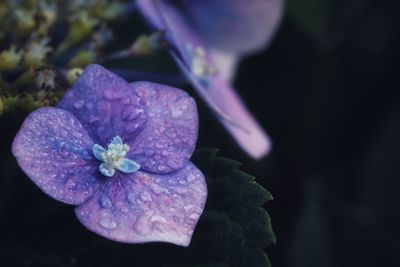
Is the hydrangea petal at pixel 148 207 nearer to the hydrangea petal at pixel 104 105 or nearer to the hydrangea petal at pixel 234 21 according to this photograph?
the hydrangea petal at pixel 104 105

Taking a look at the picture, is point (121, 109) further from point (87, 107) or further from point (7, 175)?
point (7, 175)

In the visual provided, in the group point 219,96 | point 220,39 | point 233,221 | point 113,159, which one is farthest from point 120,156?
point 220,39

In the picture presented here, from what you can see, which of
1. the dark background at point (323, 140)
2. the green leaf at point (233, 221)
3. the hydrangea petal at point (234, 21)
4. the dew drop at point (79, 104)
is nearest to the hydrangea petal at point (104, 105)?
the dew drop at point (79, 104)

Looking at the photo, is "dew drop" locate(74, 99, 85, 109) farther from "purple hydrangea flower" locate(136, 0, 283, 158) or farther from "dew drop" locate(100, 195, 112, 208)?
"purple hydrangea flower" locate(136, 0, 283, 158)

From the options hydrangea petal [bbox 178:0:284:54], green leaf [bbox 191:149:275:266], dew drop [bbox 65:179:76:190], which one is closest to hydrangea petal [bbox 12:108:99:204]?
dew drop [bbox 65:179:76:190]

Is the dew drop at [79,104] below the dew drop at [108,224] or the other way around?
the other way around

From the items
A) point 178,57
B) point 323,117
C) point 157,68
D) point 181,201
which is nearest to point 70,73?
point 178,57

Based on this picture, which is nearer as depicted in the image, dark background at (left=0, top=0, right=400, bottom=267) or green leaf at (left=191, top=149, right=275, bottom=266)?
green leaf at (left=191, top=149, right=275, bottom=266)
